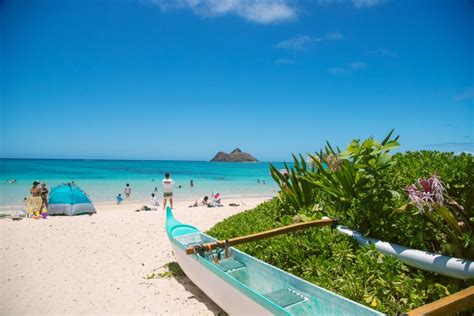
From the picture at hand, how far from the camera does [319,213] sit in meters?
4.58

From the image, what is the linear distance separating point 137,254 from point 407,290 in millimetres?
5733

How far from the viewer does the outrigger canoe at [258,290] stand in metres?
2.71

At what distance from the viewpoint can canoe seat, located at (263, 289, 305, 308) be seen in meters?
2.97

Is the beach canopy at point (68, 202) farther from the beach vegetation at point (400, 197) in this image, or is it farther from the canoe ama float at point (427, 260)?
the canoe ama float at point (427, 260)

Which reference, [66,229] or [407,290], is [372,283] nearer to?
[407,290]

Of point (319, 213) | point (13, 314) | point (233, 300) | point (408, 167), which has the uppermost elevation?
point (408, 167)

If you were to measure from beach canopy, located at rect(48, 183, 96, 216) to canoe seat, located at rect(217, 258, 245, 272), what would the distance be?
10.3m

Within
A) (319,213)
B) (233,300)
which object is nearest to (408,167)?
A: (319,213)

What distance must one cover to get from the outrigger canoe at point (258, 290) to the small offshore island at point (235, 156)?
117 meters

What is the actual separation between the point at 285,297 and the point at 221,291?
840mm

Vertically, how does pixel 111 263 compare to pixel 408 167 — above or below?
below

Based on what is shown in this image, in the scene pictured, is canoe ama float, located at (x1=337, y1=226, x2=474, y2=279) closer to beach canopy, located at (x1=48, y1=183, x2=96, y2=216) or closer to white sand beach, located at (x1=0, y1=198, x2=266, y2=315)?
white sand beach, located at (x1=0, y1=198, x2=266, y2=315)

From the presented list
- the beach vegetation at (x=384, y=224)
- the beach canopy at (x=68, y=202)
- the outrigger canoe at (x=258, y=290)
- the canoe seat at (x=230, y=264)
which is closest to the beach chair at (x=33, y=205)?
the beach canopy at (x=68, y=202)

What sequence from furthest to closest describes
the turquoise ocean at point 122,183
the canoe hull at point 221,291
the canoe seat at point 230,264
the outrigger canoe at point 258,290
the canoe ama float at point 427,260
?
the turquoise ocean at point 122,183 < the canoe seat at point 230,264 < the canoe hull at point 221,291 < the outrigger canoe at point 258,290 < the canoe ama float at point 427,260
